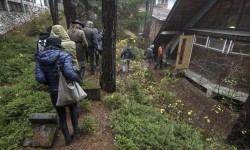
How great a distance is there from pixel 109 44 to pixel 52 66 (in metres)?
2.74

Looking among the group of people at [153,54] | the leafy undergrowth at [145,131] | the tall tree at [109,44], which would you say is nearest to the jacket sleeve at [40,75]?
the leafy undergrowth at [145,131]

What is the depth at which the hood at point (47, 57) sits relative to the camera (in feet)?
10.6

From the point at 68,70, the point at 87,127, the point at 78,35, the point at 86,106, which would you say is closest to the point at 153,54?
the point at 78,35

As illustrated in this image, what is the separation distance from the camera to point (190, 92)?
34.8 feet

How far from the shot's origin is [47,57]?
3234 mm

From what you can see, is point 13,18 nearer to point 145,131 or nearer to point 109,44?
point 109,44

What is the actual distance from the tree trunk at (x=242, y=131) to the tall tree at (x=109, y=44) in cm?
413

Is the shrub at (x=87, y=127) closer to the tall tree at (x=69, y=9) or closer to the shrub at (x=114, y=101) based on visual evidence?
the shrub at (x=114, y=101)

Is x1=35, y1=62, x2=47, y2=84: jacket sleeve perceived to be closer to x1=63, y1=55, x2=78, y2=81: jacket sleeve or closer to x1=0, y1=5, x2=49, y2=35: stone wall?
x1=63, y1=55, x2=78, y2=81: jacket sleeve

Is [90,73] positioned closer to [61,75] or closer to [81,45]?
[81,45]

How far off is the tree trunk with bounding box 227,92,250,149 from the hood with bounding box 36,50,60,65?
5471mm

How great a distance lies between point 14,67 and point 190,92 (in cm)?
922

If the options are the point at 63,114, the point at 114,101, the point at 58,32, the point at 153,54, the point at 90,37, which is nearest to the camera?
the point at 63,114

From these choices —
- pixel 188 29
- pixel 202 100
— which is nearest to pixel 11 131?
pixel 202 100
